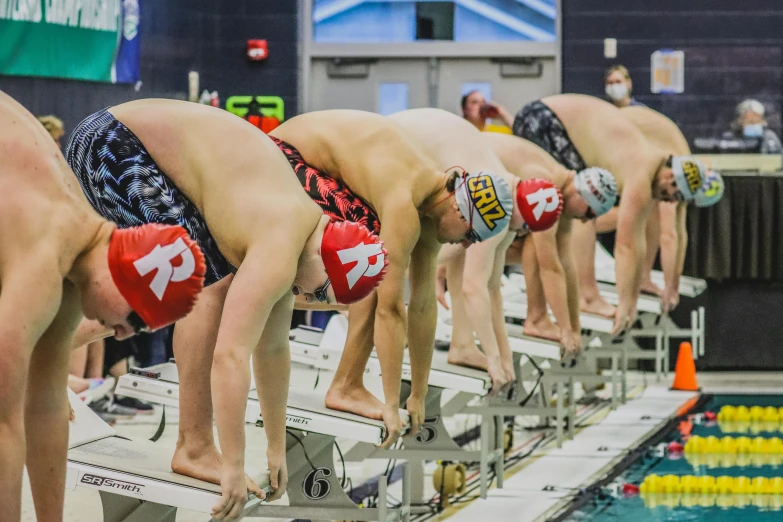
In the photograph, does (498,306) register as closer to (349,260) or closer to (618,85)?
(349,260)

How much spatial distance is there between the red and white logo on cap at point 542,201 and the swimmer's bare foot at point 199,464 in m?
2.47

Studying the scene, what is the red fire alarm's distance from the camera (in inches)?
544

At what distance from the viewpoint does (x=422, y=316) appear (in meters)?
4.88

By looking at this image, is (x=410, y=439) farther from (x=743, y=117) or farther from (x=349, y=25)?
(x=349, y=25)

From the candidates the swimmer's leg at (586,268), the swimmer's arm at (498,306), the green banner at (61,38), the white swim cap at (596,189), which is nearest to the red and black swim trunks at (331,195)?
the swimmer's arm at (498,306)

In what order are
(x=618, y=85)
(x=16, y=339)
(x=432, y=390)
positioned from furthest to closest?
(x=618, y=85)
(x=432, y=390)
(x=16, y=339)

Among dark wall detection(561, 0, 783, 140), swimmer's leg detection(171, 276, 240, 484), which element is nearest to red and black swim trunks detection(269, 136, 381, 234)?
swimmer's leg detection(171, 276, 240, 484)

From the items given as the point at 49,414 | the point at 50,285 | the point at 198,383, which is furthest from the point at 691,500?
the point at 50,285

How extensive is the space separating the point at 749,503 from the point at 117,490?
3769 mm

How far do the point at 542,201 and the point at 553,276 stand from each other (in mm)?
1318

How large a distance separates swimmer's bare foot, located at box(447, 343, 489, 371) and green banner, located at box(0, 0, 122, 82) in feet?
17.0

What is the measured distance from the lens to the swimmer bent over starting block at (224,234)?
3443 mm

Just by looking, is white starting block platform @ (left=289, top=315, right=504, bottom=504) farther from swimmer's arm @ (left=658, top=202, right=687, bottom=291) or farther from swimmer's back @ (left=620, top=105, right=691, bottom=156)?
swimmer's back @ (left=620, top=105, right=691, bottom=156)

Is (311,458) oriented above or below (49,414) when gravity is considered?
below
